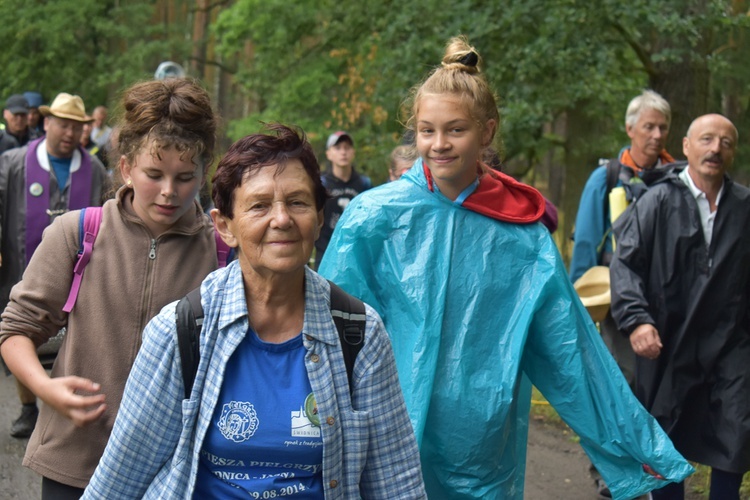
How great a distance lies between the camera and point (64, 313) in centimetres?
333

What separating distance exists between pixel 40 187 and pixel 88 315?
4.15m

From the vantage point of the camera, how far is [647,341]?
→ 197 inches

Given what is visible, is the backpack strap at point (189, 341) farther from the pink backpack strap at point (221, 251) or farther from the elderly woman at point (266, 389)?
the pink backpack strap at point (221, 251)

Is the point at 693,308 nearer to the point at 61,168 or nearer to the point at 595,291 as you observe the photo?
the point at 595,291

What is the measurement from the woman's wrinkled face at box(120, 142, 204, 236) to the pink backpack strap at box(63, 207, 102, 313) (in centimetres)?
14

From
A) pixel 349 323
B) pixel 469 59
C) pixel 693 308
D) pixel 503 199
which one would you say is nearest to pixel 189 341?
pixel 349 323

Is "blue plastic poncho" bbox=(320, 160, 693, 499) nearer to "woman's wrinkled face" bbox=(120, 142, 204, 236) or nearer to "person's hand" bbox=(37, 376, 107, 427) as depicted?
"woman's wrinkled face" bbox=(120, 142, 204, 236)

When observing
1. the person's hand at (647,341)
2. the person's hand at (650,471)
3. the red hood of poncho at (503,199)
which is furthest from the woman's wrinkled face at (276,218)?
the person's hand at (647,341)

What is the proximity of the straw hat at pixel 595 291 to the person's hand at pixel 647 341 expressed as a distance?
121 centimetres

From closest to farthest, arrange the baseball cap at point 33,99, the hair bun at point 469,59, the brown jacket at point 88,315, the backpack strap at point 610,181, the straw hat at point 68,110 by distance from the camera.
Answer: the brown jacket at point 88,315, the hair bun at point 469,59, the backpack strap at point 610,181, the straw hat at point 68,110, the baseball cap at point 33,99

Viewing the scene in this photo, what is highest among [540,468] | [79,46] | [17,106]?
[79,46]

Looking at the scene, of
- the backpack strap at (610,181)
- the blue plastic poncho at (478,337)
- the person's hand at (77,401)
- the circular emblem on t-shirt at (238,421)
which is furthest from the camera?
the backpack strap at (610,181)

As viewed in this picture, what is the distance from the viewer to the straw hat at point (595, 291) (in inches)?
248

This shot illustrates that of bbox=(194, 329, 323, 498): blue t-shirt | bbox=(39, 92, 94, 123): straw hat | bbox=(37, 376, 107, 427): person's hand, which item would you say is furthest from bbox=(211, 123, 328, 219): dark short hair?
bbox=(39, 92, 94, 123): straw hat
